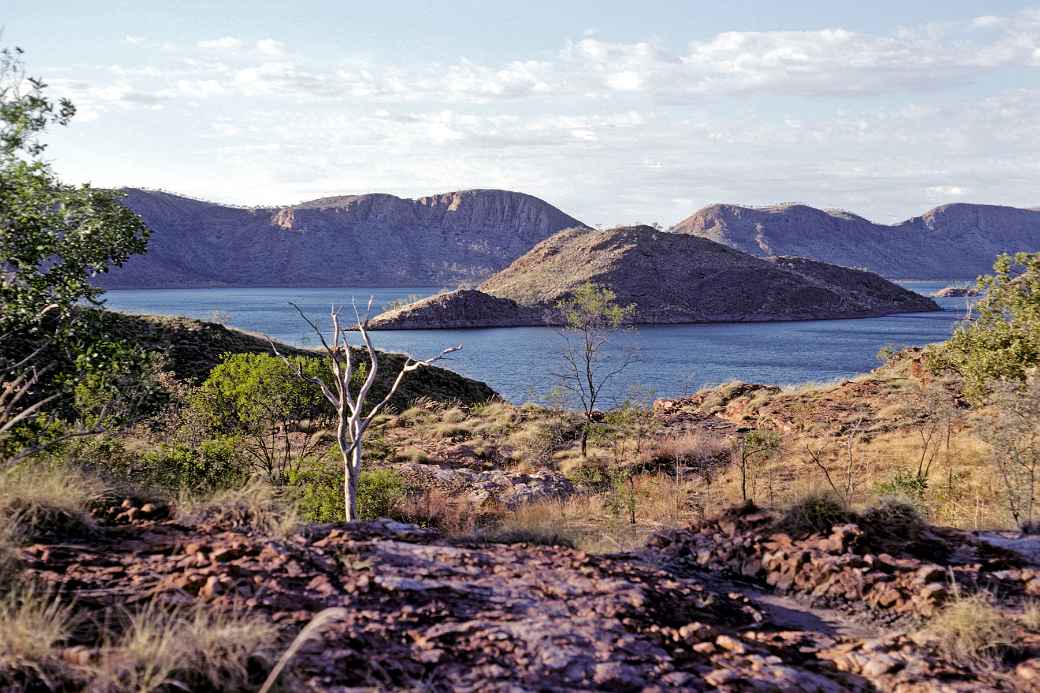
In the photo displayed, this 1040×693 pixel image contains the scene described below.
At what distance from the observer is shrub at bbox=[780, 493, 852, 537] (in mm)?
7125

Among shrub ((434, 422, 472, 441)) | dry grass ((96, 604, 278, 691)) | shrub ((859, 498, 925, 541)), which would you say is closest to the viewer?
dry grass ((96, 604, 278, 691))

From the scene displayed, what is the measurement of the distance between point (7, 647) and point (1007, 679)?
230 inches

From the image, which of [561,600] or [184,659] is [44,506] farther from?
[561,600]

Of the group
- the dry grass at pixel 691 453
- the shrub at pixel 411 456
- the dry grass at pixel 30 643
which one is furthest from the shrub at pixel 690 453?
the dry grass at pixel 30 643

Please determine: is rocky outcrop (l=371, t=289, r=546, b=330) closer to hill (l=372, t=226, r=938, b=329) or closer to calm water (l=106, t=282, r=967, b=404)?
hill (l=372, t=226, r=938, b=329)

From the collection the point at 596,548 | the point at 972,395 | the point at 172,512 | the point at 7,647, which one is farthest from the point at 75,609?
the point at 972,395

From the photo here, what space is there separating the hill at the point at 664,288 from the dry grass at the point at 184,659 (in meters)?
103

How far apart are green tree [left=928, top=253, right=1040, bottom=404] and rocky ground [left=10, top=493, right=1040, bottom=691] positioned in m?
11.0

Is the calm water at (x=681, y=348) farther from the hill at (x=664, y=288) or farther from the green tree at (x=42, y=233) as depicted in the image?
the green tree at (x=42, y=233)

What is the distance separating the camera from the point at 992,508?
36.5ft

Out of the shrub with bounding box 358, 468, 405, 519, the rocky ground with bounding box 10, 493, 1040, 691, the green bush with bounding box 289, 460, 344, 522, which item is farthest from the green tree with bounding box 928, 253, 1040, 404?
the green bush with bounding box 289, 460, 344, 522

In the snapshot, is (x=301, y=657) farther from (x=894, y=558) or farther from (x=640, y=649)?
(x=894, y=558)

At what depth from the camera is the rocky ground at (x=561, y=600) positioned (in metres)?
4.29

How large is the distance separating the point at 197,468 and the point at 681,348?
75.1 m
